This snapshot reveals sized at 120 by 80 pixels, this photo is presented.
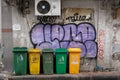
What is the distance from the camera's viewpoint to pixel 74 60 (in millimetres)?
12719

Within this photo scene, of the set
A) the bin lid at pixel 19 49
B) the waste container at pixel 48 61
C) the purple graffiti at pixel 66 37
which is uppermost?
the purple graffiti at pixel 66 37

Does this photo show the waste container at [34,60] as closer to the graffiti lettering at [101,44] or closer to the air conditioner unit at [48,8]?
the air conditioner unit at [48,8]

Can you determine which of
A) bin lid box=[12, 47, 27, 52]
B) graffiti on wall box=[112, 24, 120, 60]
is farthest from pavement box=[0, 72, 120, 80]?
graffiti on wall box=[112, 24, 120, 60]

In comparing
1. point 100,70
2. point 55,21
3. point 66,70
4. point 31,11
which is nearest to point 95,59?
point 100,70

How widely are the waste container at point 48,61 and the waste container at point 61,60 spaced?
19 centimetres

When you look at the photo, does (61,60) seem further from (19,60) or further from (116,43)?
(116,43)

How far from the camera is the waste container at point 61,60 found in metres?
12.6

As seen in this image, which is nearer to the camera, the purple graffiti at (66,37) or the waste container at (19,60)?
the waste container at (19,60)

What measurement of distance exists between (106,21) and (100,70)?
1.94 metres

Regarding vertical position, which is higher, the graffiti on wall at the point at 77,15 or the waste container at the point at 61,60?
the graffiti on wall at the point at 77,15

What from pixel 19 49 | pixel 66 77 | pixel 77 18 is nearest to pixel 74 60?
pixel 66 77

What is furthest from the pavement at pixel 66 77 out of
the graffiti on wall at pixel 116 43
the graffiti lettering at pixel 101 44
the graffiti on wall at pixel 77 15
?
the graffiti on wall at pixel 77 15

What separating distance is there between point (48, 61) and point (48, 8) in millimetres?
2012

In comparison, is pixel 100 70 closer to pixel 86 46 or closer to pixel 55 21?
pixel 86 46
